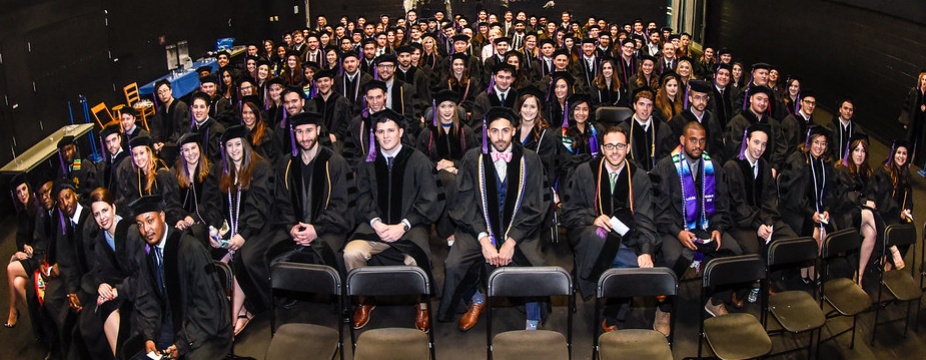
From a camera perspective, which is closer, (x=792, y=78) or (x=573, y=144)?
(x=573, y=144)

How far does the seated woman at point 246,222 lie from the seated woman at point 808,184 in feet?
13.9

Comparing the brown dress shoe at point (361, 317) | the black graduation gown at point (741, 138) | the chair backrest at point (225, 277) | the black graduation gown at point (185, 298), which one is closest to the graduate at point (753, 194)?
the black graduation gown at point (741, 138)

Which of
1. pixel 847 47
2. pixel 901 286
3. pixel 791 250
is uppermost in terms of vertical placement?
pixel 847 47

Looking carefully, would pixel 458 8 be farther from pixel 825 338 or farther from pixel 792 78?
pixel 825 338

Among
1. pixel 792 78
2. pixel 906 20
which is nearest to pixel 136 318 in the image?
pixel 792 78

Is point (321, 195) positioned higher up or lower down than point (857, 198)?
higher up

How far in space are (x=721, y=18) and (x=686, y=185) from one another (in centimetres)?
1569

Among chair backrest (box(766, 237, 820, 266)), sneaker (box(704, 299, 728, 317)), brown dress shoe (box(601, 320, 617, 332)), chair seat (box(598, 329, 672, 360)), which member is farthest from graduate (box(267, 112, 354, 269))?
chair backrest (box(766, 237, 820, 266))

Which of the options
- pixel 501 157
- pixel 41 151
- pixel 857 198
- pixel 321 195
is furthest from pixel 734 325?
pixel 41 151

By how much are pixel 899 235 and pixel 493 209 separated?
3.25m

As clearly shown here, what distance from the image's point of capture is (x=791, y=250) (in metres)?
4.98

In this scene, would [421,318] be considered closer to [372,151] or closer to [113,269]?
[372,151]

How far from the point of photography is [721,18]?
1981 cm

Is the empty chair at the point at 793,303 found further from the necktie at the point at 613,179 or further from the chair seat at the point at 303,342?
the chair seat at the point at 303,342
